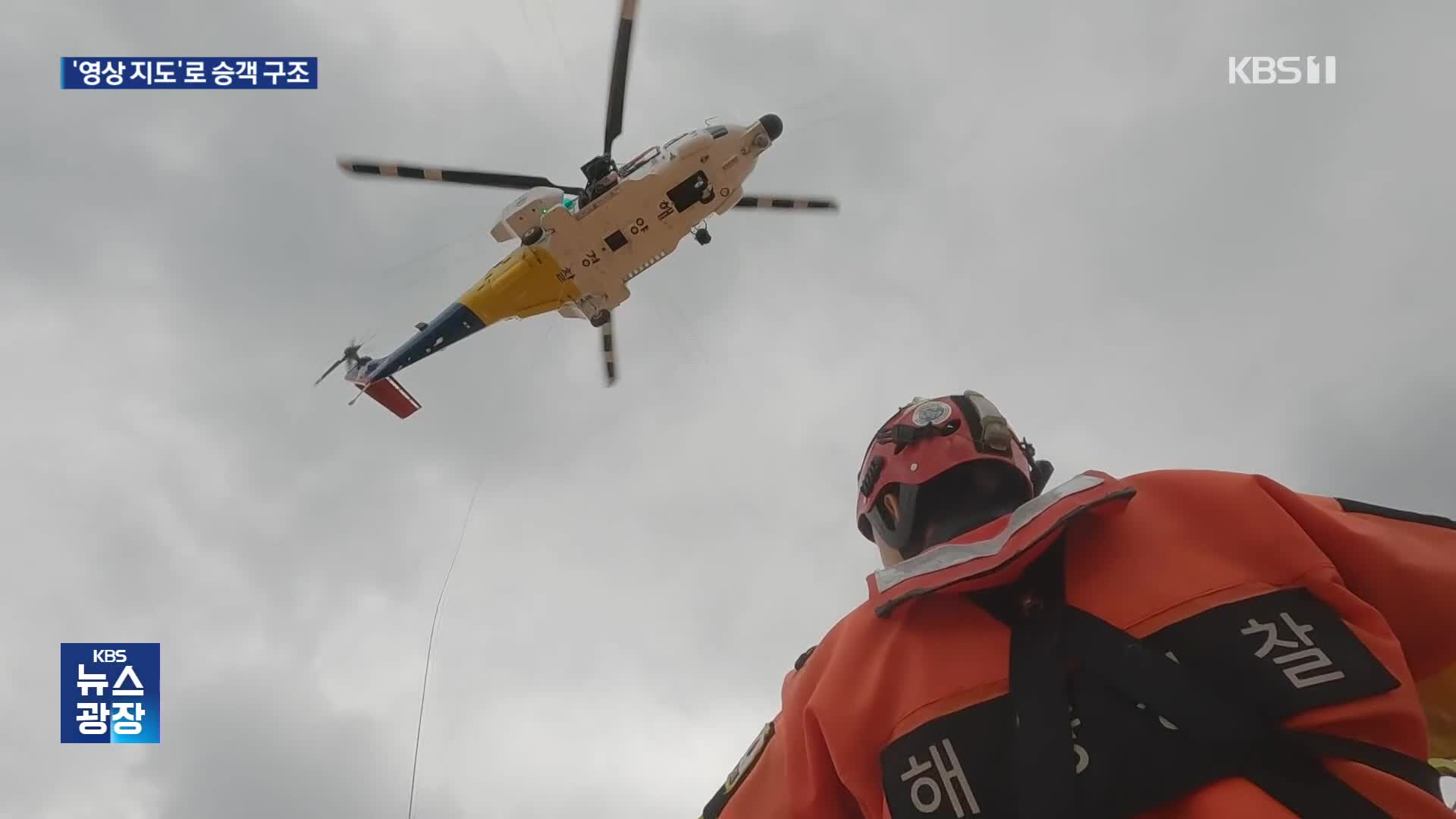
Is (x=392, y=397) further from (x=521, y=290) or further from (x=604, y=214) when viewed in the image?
(x=604, y=214)

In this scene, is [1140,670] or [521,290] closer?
[1140,670]

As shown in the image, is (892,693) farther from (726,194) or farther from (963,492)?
(726,194)

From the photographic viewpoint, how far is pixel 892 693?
107 inches

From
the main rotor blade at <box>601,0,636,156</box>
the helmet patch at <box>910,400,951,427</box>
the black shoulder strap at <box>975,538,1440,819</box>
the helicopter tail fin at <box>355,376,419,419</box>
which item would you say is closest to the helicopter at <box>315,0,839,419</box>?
the main rotor blade at <box>601,0,636,156</box>

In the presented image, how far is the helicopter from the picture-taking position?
52.5ft

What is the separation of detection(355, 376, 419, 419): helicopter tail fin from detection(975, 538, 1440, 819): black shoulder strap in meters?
19.0

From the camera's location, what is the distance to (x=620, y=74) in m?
16.9

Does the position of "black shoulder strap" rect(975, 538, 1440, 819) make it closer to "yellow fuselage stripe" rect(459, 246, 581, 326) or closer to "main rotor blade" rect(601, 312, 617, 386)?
"yellow fuselage stripe" rect(459, 246, 581, 326)

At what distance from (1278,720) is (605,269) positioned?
1587 centimetres

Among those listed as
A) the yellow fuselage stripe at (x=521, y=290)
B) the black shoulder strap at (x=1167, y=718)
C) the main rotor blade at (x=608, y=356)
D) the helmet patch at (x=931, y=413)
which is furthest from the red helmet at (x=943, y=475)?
the main rotor blade at (x=608, y=356)

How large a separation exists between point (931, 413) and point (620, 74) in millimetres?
14925

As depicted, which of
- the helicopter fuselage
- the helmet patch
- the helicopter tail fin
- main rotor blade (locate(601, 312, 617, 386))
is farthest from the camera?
main rotor blade (locate(601, 312, 617, 386))

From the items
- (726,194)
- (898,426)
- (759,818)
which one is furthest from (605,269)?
(759,818)

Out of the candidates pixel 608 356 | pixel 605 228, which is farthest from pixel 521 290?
pixel 608 356
